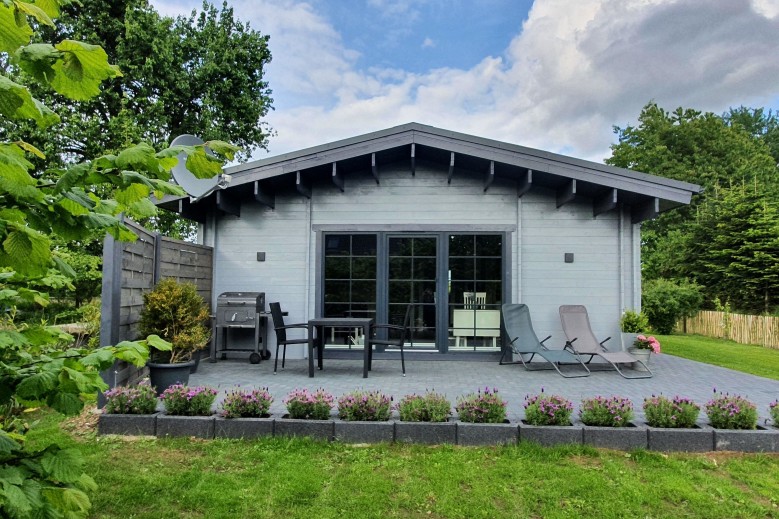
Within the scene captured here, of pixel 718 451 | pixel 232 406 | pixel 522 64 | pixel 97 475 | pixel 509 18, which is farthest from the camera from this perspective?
pixel 522 64

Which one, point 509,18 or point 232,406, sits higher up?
point 509,18

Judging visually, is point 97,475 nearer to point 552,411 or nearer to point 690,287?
point 552,411

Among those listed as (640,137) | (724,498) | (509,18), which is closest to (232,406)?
(724,498)

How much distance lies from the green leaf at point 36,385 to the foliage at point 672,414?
4.03 m

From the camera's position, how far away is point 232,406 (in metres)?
3.86

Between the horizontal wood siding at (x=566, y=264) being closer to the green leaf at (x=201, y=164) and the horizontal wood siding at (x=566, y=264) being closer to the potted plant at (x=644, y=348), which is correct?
the potted plant at (x=644, y=348)

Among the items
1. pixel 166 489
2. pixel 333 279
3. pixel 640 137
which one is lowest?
pixel 166 489

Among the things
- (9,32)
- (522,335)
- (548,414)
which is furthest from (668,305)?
(9,32)

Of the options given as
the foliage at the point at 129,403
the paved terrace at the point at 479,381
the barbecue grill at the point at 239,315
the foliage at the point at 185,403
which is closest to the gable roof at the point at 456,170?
the barbecue grill at the point at 239,315

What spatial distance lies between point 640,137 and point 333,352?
26.4m

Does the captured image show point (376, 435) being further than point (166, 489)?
Yes

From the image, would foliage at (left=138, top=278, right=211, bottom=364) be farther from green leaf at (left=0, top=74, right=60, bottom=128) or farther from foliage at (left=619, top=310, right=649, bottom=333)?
foliage at (left=619, top=310, right=649, bottom=333)

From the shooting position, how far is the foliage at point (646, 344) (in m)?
6.47

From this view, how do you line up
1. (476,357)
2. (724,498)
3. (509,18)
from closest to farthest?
(724,498), (476,357), (509,18)
